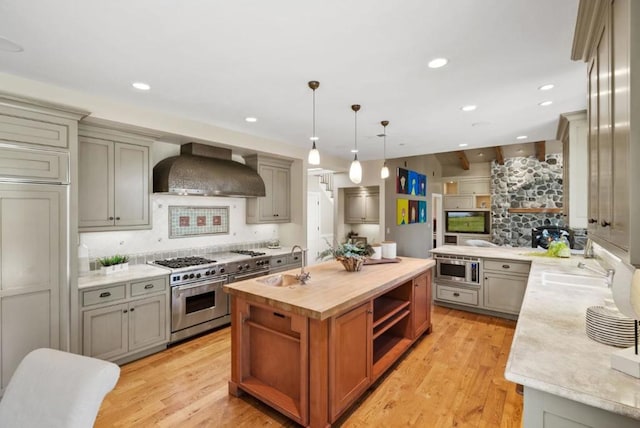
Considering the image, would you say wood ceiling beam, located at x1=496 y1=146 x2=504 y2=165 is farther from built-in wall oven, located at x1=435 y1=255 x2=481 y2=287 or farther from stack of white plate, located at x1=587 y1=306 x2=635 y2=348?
stack of white plate, located at x1=587 y1=306 x2=635 y2=348

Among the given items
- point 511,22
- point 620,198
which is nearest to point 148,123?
point 511,22

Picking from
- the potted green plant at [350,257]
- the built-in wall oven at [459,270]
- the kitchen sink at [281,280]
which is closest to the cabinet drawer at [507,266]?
the built-in wall oven at [459,270]

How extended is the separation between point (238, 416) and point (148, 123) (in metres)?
2.97

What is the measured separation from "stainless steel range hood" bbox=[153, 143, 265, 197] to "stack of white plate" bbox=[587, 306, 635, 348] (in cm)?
372

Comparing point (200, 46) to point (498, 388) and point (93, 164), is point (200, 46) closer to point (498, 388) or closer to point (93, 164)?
point (93, 164)

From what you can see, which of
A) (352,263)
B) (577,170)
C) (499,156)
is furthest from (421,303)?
(499,156)

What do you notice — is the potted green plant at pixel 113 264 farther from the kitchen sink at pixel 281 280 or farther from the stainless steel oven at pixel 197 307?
the kitchen sink at pixel 281 280

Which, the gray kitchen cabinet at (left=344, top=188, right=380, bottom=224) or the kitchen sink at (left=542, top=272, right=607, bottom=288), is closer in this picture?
the kitchen sink at (left=542, top=272, right=607, bottom=288)

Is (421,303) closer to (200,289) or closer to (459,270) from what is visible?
(459,270)

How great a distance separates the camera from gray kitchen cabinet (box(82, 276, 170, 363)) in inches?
110

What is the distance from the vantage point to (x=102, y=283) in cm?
285

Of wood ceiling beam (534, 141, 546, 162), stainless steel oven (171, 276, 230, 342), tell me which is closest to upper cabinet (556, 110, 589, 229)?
stainless steel oven (171, 276, 230, 342)

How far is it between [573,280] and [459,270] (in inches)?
66.9

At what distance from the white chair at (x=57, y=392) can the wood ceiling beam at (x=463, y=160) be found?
9023 mm
